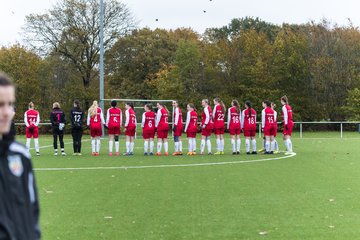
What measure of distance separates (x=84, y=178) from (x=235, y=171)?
416 centimetres

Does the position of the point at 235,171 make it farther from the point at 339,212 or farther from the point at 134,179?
the point at 339,212

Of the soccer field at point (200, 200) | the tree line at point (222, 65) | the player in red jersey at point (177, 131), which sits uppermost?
the tree line at point (222, 65)

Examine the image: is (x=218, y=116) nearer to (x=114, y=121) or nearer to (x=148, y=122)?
(x=148, y=122)

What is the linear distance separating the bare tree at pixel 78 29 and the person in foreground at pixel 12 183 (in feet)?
163

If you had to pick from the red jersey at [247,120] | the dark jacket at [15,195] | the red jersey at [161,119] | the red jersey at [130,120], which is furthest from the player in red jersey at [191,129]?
the dark jacket at [15,195]

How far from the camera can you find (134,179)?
14.2m

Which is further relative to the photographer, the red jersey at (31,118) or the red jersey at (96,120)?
the red jersey at (31,118)

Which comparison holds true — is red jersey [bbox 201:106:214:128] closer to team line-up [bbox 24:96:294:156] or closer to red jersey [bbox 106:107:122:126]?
team line-up [bbox 24:96:294:156]

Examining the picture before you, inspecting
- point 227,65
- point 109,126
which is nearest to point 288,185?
point 109,126

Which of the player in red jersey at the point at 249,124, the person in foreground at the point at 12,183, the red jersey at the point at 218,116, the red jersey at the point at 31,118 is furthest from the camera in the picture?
the red jersey at the point at 218,116

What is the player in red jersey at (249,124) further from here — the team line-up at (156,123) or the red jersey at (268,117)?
the red jersey at (268,117)

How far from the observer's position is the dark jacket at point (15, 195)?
3.02 m

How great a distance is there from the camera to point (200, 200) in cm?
1066

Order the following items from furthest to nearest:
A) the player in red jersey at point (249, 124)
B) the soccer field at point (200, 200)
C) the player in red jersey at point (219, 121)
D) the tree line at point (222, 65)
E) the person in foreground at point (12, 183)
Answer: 1. the tree line at point (222, 65)
2. the player in red jersey at point (219, 121)
3. the player in red jersey at point (249, 124)
4. the soccer field at point (200, 200)
5. the person in foreground at point (12, 183)
